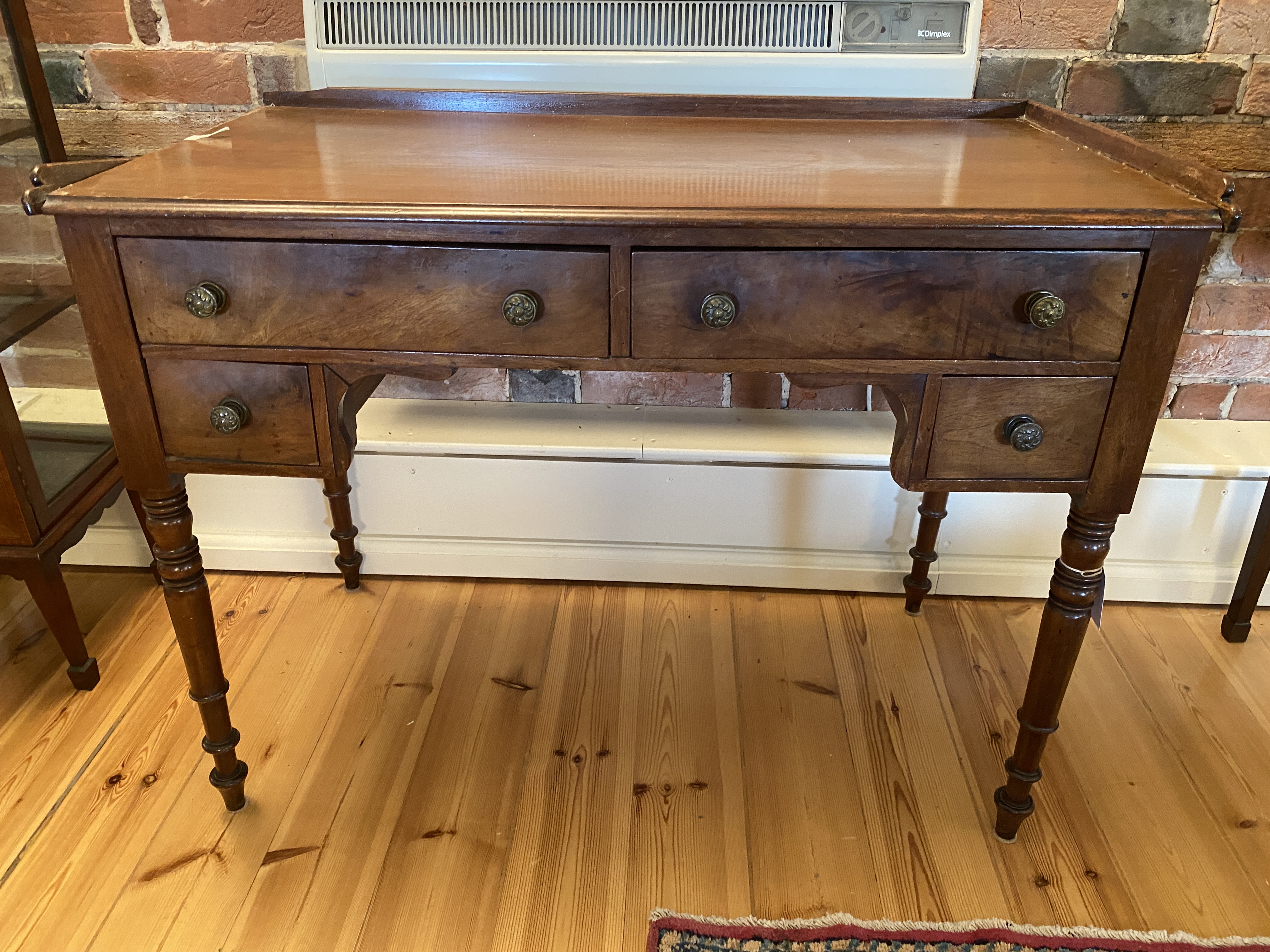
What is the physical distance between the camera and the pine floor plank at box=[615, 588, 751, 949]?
3.68ft

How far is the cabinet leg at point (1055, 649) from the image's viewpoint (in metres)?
0.99

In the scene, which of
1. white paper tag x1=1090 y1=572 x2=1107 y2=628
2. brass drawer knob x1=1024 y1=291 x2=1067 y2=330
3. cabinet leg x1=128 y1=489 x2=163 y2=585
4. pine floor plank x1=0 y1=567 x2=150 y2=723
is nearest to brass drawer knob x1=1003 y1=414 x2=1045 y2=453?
brass drawer knob x1=1024 y1=291 x2=1067 y2=330

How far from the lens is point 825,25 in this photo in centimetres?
126

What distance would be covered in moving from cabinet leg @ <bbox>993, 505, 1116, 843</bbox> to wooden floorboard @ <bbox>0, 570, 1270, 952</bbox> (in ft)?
0.26

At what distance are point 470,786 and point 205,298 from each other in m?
0.72

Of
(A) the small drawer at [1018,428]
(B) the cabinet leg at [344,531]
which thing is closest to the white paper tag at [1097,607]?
(A) the small drawer at [1018,428]

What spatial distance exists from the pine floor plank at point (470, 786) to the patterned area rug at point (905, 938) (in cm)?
23

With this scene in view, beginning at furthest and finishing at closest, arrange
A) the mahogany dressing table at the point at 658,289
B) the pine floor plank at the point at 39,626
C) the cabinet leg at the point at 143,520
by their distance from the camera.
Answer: the cabinet leg at the point at 143,520 < the pine floor plank at the point at 39,626 < the mahogany dressing table at the point at 658,289

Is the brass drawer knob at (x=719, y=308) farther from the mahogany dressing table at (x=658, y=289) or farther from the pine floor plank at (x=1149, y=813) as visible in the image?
the pine floor plank at (x=1149, y=813)

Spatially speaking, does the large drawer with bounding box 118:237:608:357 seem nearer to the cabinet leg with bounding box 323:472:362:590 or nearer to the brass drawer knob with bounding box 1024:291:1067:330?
the brass drawer knob with bounding box 1024:291:1067:330

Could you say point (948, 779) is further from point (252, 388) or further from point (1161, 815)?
point (252, 388)

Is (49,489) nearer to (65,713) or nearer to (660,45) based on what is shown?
(65,713)

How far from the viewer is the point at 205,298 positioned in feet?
2.89

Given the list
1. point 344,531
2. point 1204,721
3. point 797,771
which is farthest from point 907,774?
point 344,531
